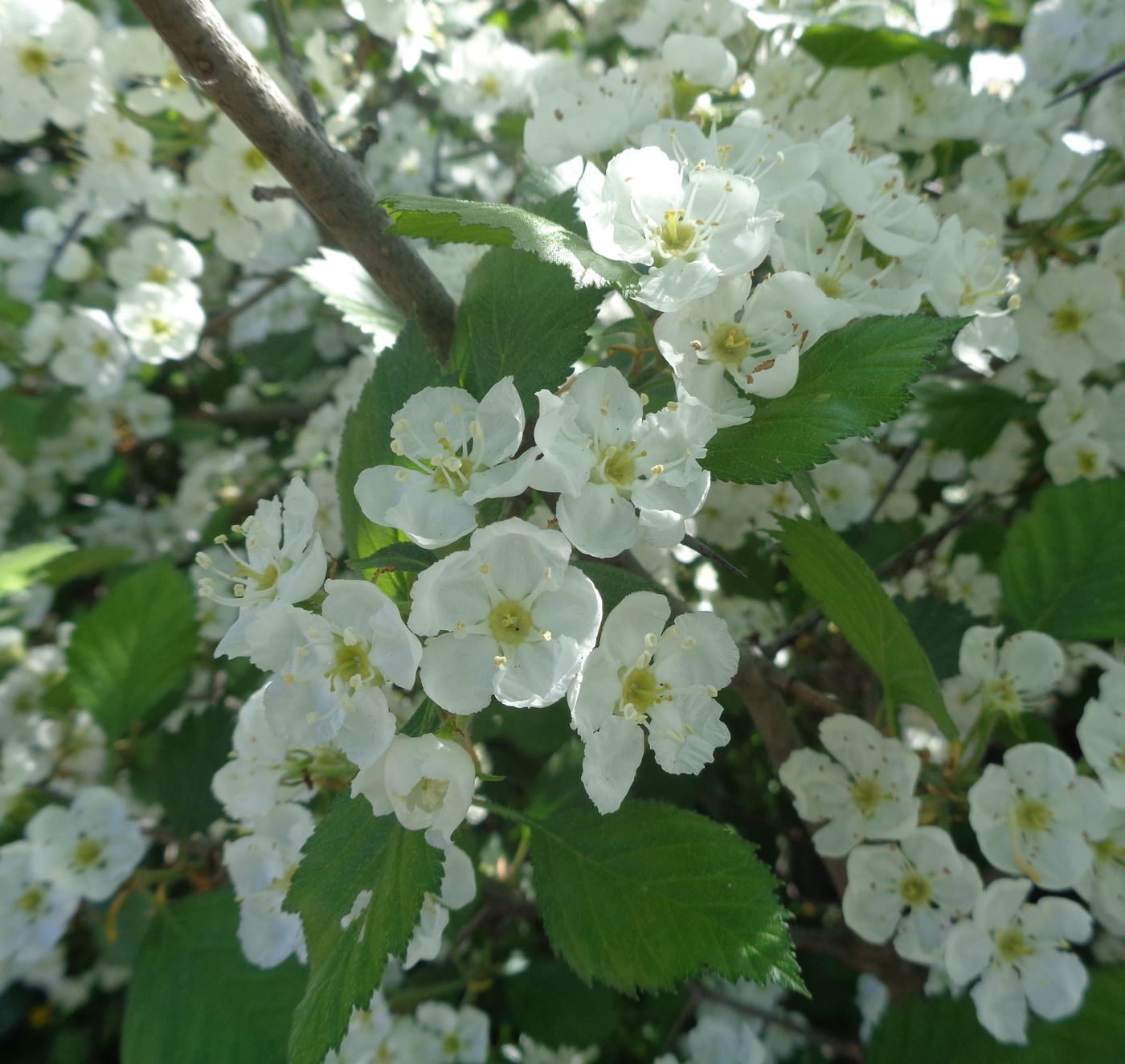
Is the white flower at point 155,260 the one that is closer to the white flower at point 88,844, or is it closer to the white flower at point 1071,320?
the white flower at point 88,844

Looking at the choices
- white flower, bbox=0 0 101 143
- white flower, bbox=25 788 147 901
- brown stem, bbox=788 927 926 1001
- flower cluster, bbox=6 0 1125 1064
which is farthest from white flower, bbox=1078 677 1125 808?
white flower, bbox=0 0 101 143

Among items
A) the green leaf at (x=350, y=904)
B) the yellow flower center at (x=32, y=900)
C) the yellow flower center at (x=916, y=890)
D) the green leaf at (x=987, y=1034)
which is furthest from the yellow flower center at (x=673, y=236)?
the yellow flower center at (x=32, y=900)

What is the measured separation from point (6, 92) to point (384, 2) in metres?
0.79

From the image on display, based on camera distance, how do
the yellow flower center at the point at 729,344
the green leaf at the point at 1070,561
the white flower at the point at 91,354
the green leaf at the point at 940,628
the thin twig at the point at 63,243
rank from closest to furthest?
the yellow flower center at the point at 729,344, the green leaf at the point at 1070,561, the green leaf at the point at 940,628, the white flower at the point at 91,354, the thin twig at the point at 63,243

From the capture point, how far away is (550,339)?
36.2 inches

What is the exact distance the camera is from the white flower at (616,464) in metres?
0.79

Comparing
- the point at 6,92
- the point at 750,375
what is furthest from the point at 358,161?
the point at 6,92

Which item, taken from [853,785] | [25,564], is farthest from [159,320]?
[853,785]

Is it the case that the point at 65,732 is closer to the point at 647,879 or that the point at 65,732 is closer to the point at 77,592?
the point at 77,592

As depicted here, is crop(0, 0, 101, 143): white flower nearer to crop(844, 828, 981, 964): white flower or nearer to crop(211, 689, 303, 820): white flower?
crop(211, 689, 303, 820): white flower

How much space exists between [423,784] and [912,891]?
29.4 inches

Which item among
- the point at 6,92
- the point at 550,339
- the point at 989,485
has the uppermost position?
the point at 6,92

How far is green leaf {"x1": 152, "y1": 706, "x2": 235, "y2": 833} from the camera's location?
1647 millimetres

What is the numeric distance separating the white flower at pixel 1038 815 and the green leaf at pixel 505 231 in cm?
81
